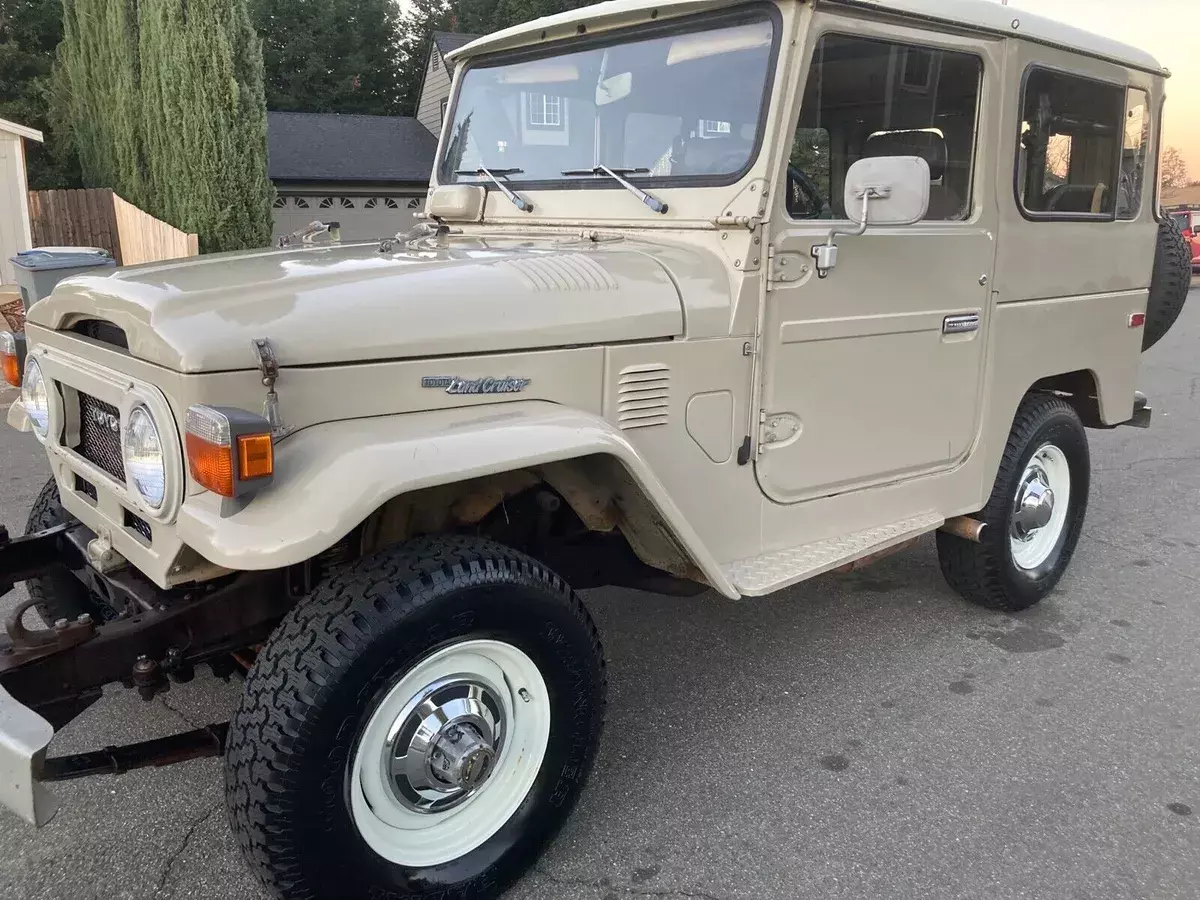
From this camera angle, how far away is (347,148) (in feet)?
71.2

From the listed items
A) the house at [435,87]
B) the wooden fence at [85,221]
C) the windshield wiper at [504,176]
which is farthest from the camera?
the house at [435,87]

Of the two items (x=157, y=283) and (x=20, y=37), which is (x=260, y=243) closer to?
(x=157, y=283)

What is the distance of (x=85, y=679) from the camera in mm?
2234

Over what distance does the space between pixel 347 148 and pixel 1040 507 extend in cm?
2048

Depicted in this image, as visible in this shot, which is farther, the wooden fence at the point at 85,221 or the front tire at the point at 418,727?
the wooden fence at the point at 85,221

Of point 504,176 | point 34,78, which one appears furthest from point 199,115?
point 34,78

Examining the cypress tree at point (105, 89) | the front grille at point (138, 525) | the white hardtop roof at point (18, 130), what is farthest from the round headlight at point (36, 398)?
the cypress tree at point (105, 89)

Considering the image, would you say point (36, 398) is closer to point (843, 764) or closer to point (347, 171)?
point (843, 764)

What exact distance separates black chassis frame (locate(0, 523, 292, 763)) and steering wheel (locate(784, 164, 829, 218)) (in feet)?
5.68

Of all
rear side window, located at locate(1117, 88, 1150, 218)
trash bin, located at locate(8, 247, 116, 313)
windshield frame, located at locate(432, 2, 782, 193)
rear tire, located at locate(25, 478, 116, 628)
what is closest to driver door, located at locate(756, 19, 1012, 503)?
windshield frame, located at locate(432, 2, 782, 193)

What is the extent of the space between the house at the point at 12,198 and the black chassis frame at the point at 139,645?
11.7 meters

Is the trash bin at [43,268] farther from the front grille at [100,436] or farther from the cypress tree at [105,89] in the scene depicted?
the front grille at [100,436]

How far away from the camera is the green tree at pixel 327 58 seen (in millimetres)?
34594

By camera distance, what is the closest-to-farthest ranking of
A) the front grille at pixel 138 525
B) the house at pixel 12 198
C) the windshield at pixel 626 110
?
the front grille at pixel 138 525 → the windshield at pixel 626 110 → the house at pixel 12 198
